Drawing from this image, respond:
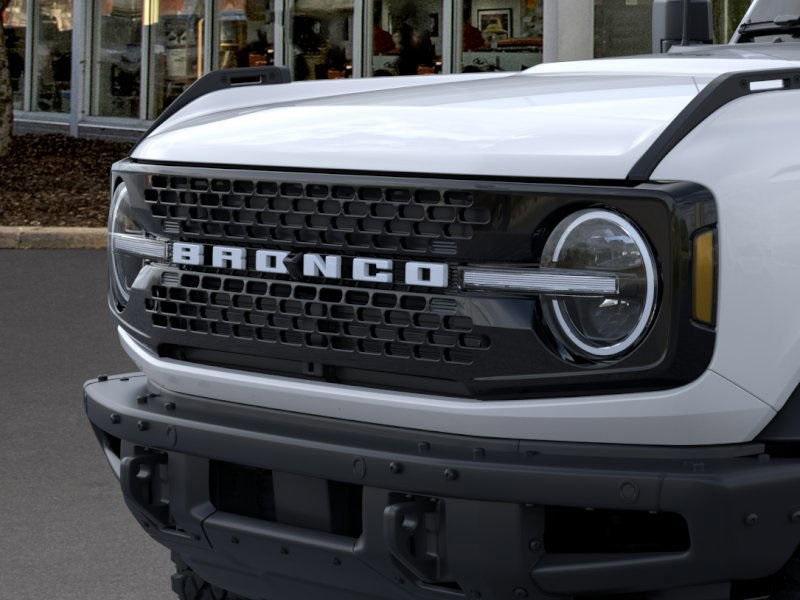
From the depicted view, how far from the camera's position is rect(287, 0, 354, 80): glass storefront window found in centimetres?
2130

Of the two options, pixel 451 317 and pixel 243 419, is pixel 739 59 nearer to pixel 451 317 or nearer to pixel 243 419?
pixel 451 317

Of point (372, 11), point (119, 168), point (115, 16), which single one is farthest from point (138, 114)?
point (119, 168)

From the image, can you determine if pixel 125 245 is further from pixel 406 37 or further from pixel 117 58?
pixel 117 58

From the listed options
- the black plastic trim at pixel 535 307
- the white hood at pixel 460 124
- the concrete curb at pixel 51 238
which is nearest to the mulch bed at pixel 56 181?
the concrete curb at pixel 51 238

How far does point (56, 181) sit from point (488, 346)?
46.0 feet

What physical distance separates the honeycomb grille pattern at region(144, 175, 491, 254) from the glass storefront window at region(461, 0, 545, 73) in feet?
53.3

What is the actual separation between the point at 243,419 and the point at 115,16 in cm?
2094

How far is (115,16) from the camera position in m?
23.4

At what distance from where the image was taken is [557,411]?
2896mm

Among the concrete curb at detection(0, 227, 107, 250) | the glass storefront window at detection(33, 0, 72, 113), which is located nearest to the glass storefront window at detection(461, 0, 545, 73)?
the glass storefront window at detection(33, 0, 72, 113)

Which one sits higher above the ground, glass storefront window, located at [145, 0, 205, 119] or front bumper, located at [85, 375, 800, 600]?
glass storefront window, located at [145, 0, 205, 119]

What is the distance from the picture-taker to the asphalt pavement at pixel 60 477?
479cm

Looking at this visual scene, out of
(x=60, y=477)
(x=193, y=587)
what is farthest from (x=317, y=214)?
(x=60, y=477)

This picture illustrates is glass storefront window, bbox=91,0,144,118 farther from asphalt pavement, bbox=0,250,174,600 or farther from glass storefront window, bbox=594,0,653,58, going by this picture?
asphalt pavement, bbox=0,250,174,600
